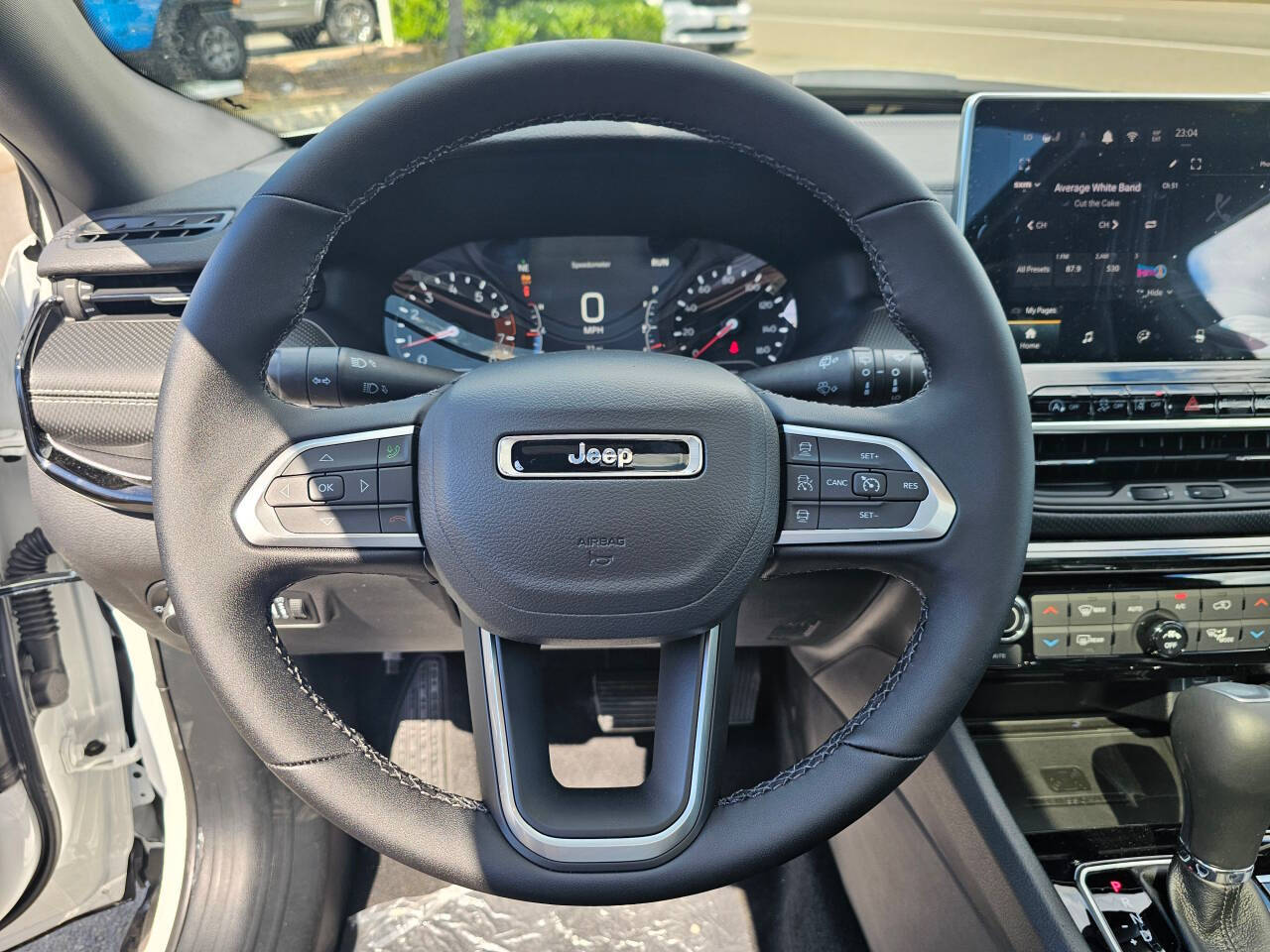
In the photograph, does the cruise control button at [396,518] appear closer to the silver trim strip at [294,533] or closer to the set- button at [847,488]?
the silver trim strip at [294,533]

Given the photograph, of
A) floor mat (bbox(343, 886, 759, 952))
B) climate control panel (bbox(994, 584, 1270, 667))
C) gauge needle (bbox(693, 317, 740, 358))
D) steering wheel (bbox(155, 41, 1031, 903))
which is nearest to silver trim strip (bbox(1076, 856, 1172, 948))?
climate control panel (bbox(994, 584, 1270, 667))

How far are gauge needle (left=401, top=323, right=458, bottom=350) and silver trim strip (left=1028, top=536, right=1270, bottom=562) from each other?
34.4 inches

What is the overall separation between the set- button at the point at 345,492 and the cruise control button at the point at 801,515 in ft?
1.09

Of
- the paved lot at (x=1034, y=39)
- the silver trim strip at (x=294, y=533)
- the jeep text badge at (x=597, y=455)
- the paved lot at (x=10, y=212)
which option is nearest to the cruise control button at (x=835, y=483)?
the jeep text badge at (x=597, y=455)

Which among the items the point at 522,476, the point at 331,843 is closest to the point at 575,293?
the point at 522,476

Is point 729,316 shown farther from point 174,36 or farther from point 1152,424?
point 174,36

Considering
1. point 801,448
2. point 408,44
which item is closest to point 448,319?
point 408,44

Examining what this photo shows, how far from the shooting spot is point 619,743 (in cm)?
196

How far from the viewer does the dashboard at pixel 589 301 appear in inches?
58.5

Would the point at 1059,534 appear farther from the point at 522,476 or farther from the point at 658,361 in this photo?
the point at 522,476

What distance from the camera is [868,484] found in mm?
890

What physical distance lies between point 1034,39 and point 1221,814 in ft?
11.2

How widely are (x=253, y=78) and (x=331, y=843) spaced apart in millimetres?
1277

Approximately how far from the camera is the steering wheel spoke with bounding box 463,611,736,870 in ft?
2.72
